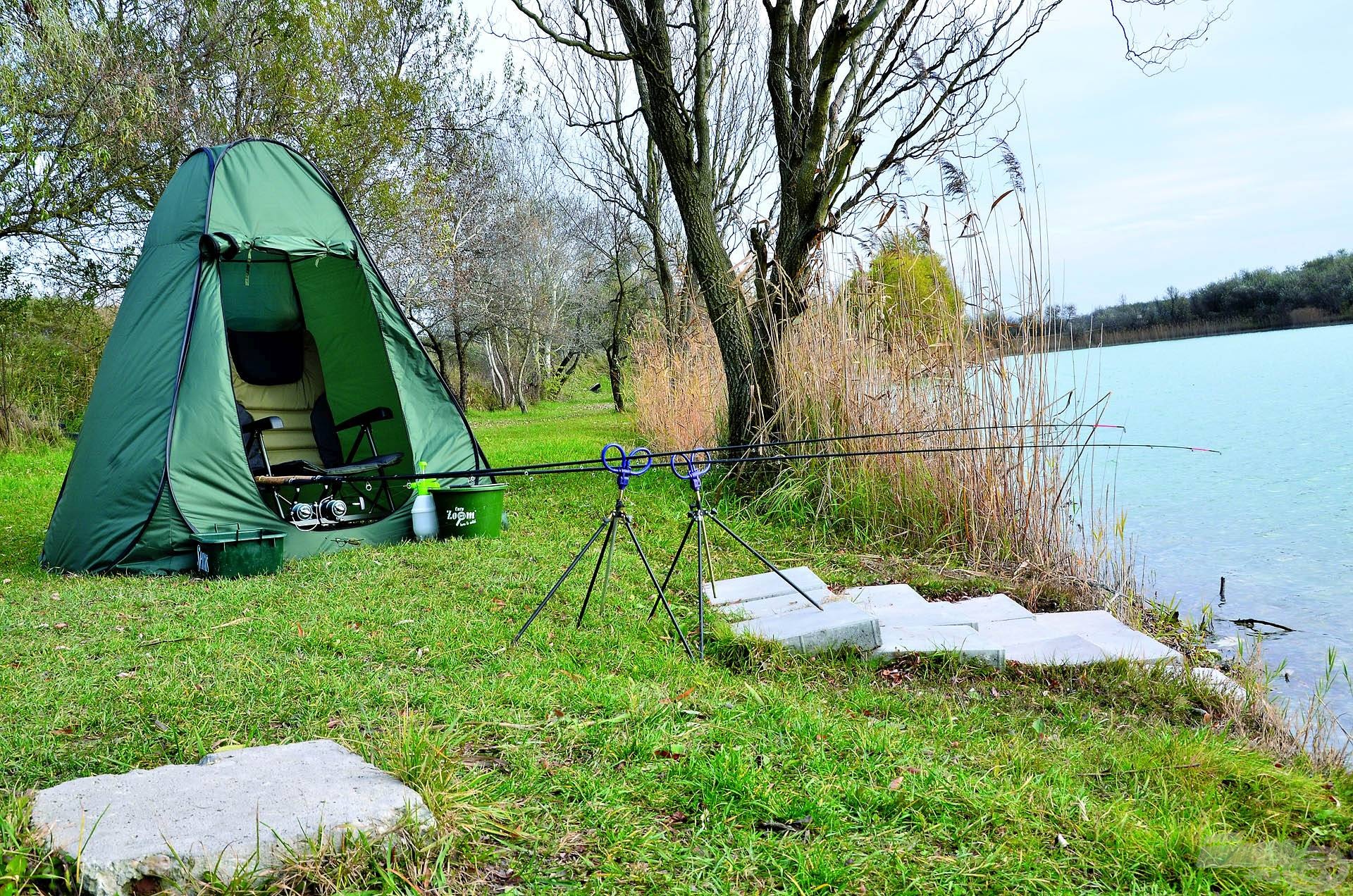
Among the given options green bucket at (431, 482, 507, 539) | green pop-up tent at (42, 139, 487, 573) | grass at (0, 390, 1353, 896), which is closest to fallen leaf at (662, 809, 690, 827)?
grass at (0, 390, 1353, 896)

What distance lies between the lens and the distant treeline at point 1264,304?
792 centimetres

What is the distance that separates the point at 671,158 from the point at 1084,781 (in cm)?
492

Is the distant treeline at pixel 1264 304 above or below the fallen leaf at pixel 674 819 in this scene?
above

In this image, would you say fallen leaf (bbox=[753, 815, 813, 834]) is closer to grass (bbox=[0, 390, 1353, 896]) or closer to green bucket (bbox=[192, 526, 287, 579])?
grass (bbox=[0, 390, 1353, 896])

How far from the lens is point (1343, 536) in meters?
5.06

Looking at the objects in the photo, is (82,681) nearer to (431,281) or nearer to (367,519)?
(367,519)

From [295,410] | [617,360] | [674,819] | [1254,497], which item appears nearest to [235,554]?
[295,410]

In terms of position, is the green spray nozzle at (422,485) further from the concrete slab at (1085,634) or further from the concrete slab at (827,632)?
the concrete slab at (1085,634)

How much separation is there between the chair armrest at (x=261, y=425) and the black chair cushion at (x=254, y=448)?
0.02 meters

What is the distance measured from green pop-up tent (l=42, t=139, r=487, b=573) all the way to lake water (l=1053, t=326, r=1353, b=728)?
155 inches

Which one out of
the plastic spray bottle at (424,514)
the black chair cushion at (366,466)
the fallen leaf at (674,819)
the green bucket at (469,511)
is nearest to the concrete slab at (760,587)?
the green bucket at (469,511)

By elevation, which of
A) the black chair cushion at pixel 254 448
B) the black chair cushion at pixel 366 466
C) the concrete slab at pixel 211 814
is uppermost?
the black chair cushion at pixel 254 448

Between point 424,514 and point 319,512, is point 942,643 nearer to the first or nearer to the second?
point 424,514

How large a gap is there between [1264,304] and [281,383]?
891cm
